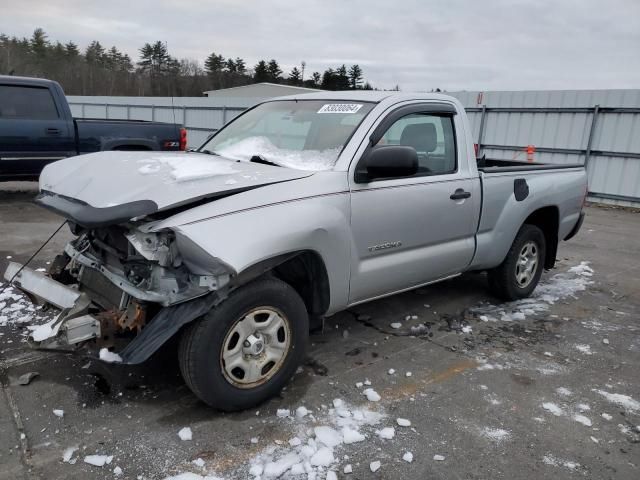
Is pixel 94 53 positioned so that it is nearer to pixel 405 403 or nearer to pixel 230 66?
pixel 230 66

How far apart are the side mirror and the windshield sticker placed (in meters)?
0.58

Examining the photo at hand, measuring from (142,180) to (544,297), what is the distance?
437 centimetres

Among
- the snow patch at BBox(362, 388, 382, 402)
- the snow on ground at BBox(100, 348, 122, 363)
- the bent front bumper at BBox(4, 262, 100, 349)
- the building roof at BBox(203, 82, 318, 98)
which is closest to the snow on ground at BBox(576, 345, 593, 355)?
the snow patch at BBox(362, 388, 382, 402)

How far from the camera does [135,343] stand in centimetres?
277

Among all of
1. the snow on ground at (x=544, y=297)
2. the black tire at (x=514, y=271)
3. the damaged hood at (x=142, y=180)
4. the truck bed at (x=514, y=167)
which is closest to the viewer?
the damaged hood at (x=142, y=180)

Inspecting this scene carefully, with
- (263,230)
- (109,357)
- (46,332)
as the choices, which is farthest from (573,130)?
(46,332)

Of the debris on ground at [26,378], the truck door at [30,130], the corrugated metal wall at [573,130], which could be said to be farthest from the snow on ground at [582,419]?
the corrugated metal wall at [573,130]

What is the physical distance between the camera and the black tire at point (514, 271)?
5.10m

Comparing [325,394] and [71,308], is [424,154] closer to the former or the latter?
[325,394]

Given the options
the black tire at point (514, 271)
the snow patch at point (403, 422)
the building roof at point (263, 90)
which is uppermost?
the building roof at point (263, 90)

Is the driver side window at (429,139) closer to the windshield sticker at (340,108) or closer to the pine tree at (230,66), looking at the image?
the windshield sticker at (340,108)

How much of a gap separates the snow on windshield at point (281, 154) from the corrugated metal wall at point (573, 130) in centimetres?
1044

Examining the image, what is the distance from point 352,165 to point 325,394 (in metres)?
1.51

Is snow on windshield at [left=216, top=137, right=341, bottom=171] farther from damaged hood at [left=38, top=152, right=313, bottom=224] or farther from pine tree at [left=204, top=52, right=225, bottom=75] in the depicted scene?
pine tree at [left=204, top=52, right=225, bottom=75]
